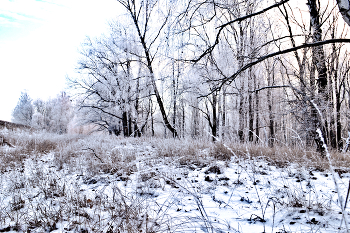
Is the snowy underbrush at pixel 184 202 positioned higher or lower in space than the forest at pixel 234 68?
lower

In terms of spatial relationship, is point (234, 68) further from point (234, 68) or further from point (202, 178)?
point (202, 178)

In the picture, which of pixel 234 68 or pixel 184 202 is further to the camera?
pixel 234 68

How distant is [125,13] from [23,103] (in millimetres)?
39522

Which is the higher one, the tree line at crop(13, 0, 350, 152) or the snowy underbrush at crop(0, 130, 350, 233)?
the tree line at crop(13, 0, 350, 152)

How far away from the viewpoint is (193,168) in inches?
155

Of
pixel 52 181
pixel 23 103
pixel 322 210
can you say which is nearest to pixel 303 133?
pixel 322 210

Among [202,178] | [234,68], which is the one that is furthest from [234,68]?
[202,178]

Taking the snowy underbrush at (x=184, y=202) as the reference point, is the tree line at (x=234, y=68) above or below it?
above

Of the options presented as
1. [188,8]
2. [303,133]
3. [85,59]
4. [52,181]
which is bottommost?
[52,181]

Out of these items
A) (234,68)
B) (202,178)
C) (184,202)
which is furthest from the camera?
(234,68)

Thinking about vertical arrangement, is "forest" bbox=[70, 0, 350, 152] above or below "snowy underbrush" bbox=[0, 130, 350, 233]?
above

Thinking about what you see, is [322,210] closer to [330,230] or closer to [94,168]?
[330,230]

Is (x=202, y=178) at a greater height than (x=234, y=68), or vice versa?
(x=234, y=68)

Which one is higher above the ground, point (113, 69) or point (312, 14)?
point (113, 69)
